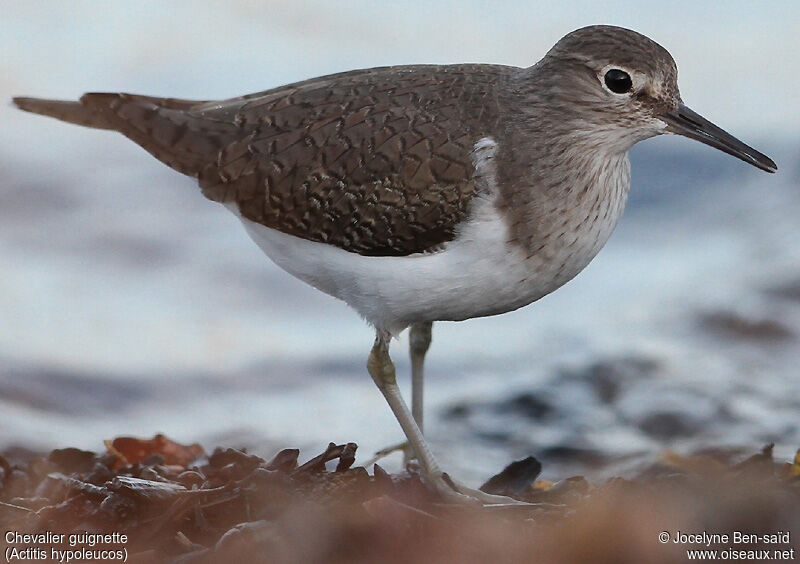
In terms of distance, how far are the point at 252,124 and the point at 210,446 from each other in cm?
328

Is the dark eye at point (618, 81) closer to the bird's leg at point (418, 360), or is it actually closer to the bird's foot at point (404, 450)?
the bird's leg at point (418, 360)

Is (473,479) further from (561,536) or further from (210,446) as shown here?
(561,536)

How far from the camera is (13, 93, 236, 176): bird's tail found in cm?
668

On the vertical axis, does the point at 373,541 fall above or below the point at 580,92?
below

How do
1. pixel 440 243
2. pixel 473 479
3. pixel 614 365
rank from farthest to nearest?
pixel 614 365 < pixel 473 479 < pixel 440 243

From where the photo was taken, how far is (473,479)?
781cm

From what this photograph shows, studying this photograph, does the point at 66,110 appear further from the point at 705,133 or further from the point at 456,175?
the point at 705,133

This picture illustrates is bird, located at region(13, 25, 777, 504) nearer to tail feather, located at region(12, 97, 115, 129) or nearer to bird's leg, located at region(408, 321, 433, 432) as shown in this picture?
bird's leg, located at region(408, 321, 433, 432)

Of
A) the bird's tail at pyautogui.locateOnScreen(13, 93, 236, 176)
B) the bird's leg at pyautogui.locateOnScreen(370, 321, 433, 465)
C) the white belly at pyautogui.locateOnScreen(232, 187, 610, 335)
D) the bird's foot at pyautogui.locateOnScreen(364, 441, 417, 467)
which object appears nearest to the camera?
the white belly at pyautogui.locateOnScreen(232, 187, 610, 335)

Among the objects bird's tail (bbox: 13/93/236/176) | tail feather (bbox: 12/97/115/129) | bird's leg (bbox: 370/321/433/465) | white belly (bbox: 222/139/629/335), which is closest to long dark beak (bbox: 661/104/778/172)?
white belly (bbox: 222/139/629/335)

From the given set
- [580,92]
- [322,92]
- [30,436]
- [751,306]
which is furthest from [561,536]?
[751,306]

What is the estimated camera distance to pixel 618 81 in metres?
5.99

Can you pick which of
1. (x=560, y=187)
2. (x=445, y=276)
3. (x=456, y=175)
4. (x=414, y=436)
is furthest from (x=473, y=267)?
(x=414, y=436)

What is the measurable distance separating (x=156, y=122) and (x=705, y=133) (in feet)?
11.1
